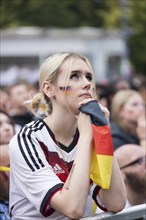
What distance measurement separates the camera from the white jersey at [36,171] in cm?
305

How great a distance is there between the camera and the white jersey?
120 inches

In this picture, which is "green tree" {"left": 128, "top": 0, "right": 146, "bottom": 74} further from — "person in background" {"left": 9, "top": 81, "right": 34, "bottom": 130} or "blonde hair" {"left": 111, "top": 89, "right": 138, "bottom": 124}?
"blonde hair" {"left": 111, "top": 89, "right": 138, "bottom": 124}

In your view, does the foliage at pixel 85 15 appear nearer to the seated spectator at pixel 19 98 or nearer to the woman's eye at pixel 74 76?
the seated spectator at pixel 19 98

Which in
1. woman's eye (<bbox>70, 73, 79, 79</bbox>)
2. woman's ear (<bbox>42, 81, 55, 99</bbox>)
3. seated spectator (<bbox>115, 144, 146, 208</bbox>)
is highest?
woman's eye (<bbox>70, 73, 79, 79</bbox>)

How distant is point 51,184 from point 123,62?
27.6 m

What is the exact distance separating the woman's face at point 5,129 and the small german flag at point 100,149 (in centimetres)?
180

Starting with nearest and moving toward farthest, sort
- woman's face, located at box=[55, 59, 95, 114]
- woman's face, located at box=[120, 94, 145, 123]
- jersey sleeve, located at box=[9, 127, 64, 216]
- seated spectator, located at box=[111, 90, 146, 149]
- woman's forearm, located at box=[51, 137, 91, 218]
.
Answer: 1. woman's forearm, located at box=[51, 137, 91, 218]
2. jersey sleeve, located at box=[9, 127, 64, 216]
3. woman's face, located at box=[55, 59, 95, 114]
4. seated spectator, located at box=[111, 90, 146, 149]
5. woman's face, located at box=[120, 94, 145, 123]

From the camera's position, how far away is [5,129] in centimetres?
497

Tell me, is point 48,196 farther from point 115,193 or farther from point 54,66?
point 54,66

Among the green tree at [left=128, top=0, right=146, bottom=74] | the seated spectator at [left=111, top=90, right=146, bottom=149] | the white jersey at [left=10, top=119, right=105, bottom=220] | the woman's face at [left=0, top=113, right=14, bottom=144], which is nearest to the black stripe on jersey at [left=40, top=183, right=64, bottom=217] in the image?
the white jersey at [left=10, top=119, right=105, bottom=220]

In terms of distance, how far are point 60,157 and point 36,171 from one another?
186 mm

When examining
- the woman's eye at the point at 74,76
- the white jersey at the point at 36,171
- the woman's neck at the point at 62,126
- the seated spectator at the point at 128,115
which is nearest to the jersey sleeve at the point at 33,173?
the white jersey at the point at 36,171

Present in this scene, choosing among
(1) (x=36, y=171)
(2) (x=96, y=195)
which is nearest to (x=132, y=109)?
(2) (x=96, y=195)

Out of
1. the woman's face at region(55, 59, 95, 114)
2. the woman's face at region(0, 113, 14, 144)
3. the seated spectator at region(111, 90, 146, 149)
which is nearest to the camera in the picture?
the woman's face at region(55, 59, 95, 114)
